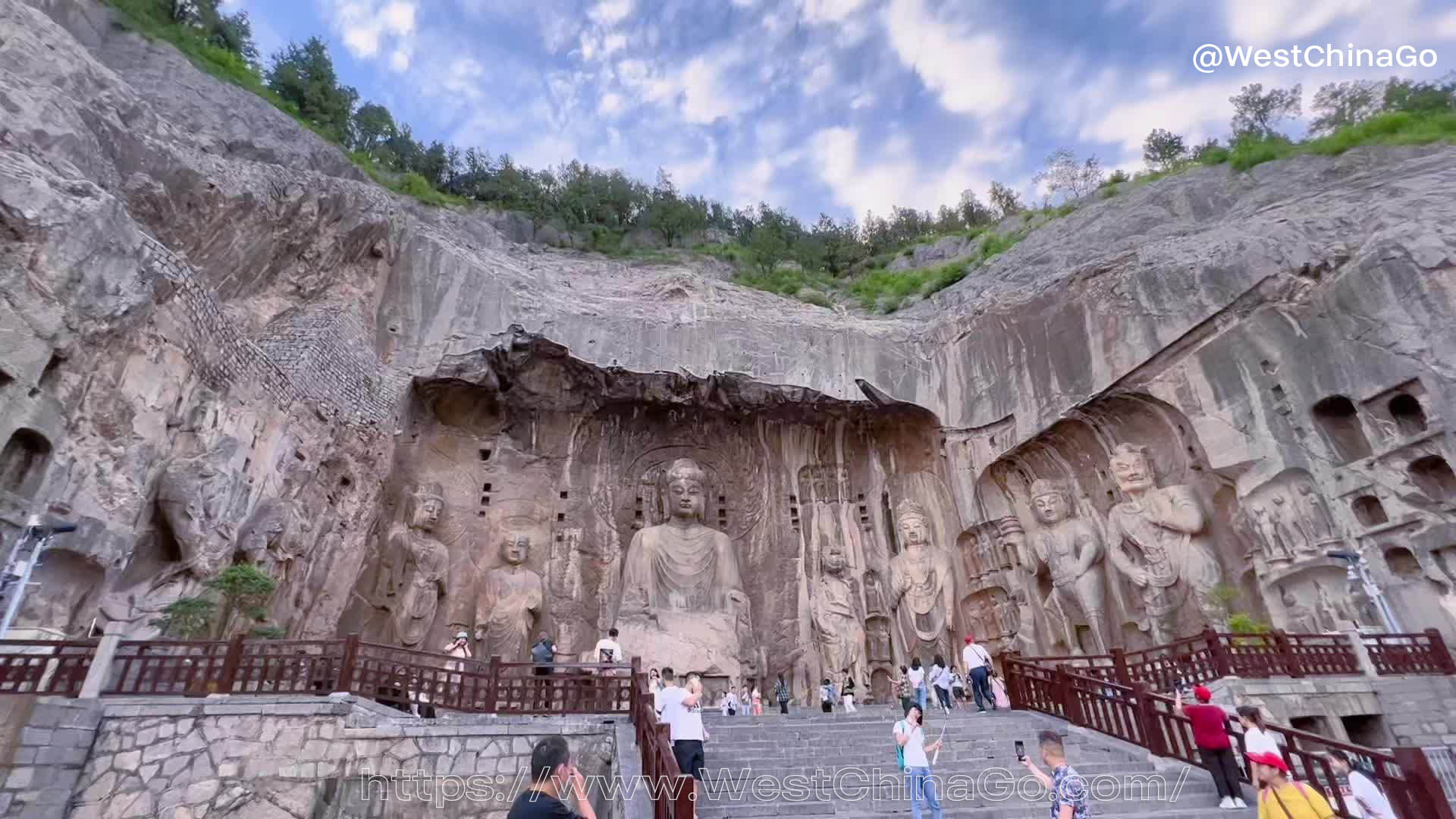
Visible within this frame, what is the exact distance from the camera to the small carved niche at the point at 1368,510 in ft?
33.2

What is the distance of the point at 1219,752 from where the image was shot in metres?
5.64

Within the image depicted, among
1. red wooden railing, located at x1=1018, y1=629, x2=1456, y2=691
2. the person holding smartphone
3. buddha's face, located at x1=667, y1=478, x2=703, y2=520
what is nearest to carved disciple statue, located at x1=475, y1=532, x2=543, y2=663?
buddha's face, located at x1=667, y1=478, x2=703, y2=520

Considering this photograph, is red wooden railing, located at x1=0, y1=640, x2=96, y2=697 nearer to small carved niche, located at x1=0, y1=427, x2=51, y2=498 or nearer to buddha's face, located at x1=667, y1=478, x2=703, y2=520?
small carved niche, located at x1=0, y1=427, x2=51, y2=498

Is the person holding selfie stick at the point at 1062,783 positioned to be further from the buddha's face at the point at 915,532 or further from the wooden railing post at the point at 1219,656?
the buddha's face at the point at 915,532

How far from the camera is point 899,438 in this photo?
16.2m

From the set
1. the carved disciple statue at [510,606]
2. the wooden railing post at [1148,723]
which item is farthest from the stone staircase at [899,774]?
the carved disciple statue at [510,606]

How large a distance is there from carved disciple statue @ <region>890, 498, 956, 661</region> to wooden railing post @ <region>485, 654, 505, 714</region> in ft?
28.8

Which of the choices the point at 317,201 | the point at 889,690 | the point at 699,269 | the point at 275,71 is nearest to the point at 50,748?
the point at 317,201

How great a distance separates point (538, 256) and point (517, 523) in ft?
21.8

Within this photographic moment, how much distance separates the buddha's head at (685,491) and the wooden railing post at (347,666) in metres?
8.22

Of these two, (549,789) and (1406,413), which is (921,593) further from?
(549,789)

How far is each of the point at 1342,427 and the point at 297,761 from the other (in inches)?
528

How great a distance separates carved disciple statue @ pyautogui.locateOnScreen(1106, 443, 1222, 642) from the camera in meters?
11.6

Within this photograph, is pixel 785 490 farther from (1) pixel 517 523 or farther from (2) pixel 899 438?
(1) pixel 517 523
